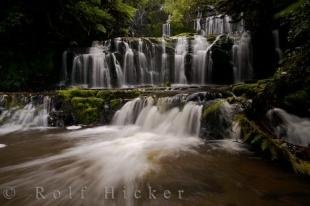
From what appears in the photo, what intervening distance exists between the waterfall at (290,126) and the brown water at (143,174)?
855 millimetres

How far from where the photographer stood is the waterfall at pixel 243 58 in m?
13.1

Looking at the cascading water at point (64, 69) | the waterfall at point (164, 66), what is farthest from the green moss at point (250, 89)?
the cascading water at point (64, 69)

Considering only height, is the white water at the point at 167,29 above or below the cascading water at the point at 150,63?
above

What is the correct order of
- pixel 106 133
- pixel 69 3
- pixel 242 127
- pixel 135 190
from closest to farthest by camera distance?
pixel 135 190 < pixel 242 127 < pixel 106 133 < pixel 69 3

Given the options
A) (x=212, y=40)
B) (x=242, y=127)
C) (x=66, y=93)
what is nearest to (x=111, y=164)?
(x=242, y=127)

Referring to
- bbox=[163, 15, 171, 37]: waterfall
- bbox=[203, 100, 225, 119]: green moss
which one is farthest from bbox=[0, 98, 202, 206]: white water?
bbox=[163, 15, 171, 37]: waterfall

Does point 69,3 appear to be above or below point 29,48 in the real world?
above

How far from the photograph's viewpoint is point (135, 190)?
141 inches

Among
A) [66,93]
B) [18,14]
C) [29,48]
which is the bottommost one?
[66,93]

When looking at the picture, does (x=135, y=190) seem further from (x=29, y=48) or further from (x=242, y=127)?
(x=29, y=48)

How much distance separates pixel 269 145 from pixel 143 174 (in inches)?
89.1

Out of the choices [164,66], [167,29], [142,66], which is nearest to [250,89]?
[164,66]

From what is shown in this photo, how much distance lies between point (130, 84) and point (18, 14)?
20.0 ft

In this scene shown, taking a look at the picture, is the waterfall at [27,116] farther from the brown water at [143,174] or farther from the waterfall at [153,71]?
the waterfall at [153,71]
